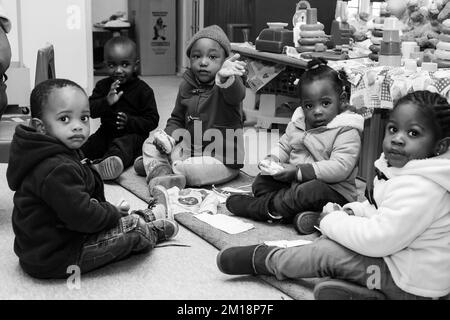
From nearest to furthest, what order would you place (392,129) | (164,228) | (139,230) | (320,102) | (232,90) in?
(392,129) < (139,230) < (164,228) < (320,102) < (232,90)

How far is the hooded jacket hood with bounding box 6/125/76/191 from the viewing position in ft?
4.64

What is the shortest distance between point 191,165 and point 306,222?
22.3 inches

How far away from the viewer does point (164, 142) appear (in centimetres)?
226

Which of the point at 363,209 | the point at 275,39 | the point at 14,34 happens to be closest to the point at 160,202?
the point at 363,209

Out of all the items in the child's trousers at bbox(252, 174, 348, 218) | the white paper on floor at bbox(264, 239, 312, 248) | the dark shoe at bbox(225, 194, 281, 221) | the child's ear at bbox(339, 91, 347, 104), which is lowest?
the white paper on floor at bbox(264, 239, 312, 248)

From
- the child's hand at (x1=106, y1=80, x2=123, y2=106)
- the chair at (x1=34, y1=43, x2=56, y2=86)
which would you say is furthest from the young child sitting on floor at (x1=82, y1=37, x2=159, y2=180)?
the chair at (x1=34, y1=43, x2=56, y2=86)

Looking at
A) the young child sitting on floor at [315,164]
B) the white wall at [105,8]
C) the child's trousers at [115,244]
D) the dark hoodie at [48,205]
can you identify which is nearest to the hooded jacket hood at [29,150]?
the dark hoodie at [48,205]

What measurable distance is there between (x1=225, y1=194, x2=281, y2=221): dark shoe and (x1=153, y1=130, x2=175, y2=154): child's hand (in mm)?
434

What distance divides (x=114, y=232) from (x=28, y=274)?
230 mm

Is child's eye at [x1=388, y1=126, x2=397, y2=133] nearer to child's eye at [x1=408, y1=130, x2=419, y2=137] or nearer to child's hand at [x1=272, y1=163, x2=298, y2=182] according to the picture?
child's eye at [x1=408, y1=130, x2=419, y2=137]

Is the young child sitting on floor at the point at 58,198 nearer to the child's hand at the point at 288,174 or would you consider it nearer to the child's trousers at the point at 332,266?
the child's trousers at the point at 332,266

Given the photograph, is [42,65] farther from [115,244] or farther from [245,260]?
[245,260]
